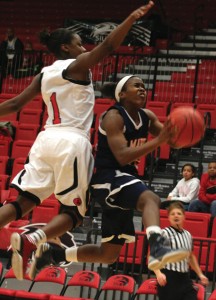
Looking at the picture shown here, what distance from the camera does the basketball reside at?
16.6ft

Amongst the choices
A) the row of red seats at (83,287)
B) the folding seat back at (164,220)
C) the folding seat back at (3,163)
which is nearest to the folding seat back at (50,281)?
the row of red seats at (83,287)

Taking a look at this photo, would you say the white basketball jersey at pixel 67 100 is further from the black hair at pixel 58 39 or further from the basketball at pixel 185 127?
the basketball at pixel 185 127

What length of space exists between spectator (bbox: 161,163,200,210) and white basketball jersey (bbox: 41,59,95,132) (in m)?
4.95

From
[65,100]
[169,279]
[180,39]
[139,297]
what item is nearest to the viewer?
[65,100]

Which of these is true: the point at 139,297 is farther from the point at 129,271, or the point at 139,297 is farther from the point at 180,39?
the point at 180,39

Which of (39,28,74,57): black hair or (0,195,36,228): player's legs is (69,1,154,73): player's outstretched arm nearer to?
(39,28,74,57): black hair

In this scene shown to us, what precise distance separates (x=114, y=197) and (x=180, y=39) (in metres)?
12.3

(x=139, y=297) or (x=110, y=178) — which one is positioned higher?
(x=110, y=178)

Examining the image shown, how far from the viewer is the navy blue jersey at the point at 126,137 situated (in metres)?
5.59

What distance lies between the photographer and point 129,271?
10.1 meters

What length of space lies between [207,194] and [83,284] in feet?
7.82

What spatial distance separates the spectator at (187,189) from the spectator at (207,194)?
98mm

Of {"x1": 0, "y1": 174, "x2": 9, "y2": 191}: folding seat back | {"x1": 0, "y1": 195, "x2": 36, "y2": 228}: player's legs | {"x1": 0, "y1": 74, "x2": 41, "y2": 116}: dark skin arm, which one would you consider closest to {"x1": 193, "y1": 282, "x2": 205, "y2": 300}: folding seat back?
{"x1": 0, "y1": 195, "x2": 36, "y2": 228}: player's legs

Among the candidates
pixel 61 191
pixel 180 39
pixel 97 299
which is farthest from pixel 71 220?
pixel 180 39
